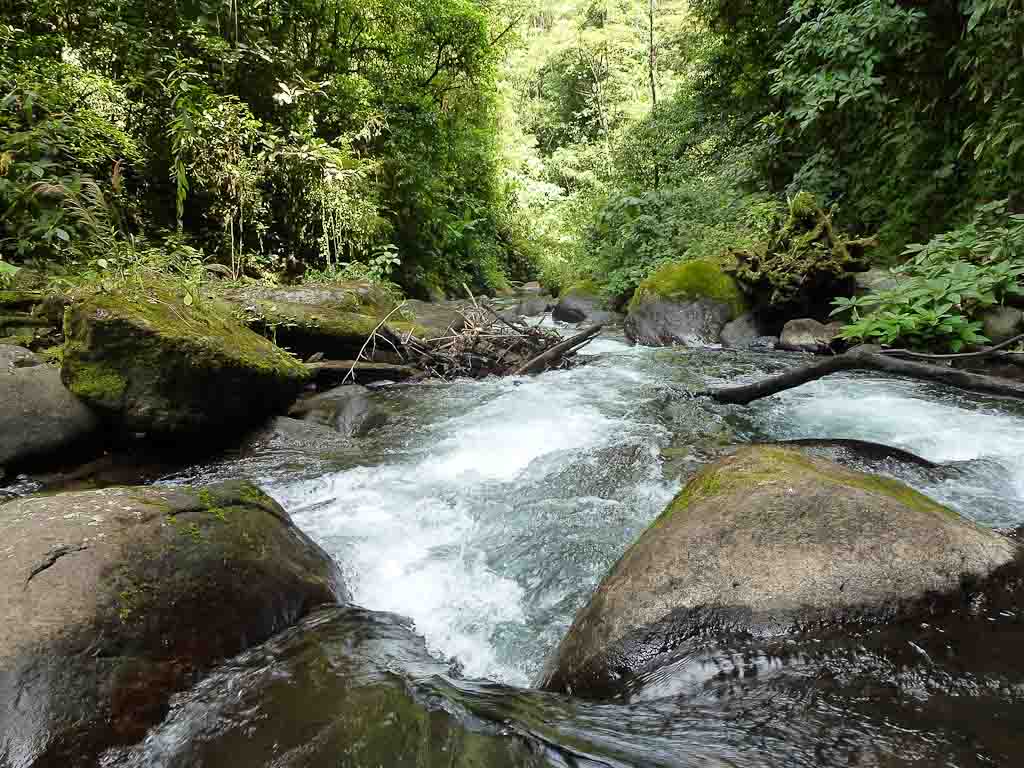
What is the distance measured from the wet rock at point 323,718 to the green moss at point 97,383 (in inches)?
106

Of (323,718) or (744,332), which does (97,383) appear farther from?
(744,332)

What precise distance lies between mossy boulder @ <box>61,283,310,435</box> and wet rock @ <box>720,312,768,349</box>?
6641mm

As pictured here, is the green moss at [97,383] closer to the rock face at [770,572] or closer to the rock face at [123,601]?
the rock face at [123,601]

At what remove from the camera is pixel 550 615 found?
2479 millimetres

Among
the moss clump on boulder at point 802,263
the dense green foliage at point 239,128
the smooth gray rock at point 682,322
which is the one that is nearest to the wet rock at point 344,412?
the dense green foliage at point 239,128

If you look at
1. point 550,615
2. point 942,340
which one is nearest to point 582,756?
point 550,615

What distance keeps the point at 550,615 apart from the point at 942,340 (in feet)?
15.2

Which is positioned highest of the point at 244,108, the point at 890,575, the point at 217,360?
the point at 244,108

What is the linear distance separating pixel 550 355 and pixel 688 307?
323 centimetres

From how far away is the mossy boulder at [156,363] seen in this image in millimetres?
3787

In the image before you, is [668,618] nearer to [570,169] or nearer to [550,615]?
[550,615]

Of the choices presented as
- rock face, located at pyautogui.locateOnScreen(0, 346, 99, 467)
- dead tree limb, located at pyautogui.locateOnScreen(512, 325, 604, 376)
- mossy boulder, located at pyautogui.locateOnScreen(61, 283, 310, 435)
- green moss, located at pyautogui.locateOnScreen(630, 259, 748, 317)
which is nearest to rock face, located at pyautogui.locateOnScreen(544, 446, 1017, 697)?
mossy boulder, located at pyautogui.locateOnScreen(61, 283, 310, 435)

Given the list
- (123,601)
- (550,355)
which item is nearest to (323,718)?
(123,601)

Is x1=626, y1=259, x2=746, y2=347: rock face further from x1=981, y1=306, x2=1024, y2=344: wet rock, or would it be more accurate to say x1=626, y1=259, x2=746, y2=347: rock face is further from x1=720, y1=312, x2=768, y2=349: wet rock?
x1=981, y1=306, x2=1024, y2=344: wet rock
